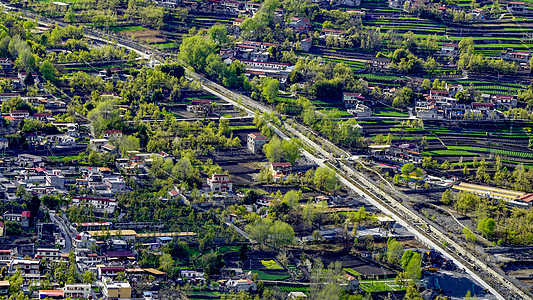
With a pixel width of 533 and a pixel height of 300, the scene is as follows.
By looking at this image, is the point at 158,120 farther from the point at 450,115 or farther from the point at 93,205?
the point at 450,115

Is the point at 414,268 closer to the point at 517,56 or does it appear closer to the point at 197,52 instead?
the point at 197,52

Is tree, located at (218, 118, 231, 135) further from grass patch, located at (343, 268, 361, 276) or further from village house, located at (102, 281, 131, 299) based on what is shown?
village house, located at (102, 281, 131, 299)

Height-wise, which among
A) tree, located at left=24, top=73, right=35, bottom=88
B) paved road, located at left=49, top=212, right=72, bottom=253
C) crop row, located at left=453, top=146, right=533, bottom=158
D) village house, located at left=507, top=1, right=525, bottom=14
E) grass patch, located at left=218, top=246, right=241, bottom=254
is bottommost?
grass patch, located at left=218, top=246, right=241, bottom=254

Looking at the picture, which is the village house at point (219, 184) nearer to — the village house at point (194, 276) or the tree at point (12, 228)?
the village house at point (194, 276)

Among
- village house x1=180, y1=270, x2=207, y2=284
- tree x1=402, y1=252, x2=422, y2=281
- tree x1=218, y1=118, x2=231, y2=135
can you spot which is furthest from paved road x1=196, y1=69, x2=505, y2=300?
village house x1=180, y1=270, x2=207, y2=284

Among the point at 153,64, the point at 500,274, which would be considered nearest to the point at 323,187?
the point at 500,274

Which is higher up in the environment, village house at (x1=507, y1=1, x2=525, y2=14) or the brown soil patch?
village house at (x1=507, y1=1, x2=525, y2=14)
